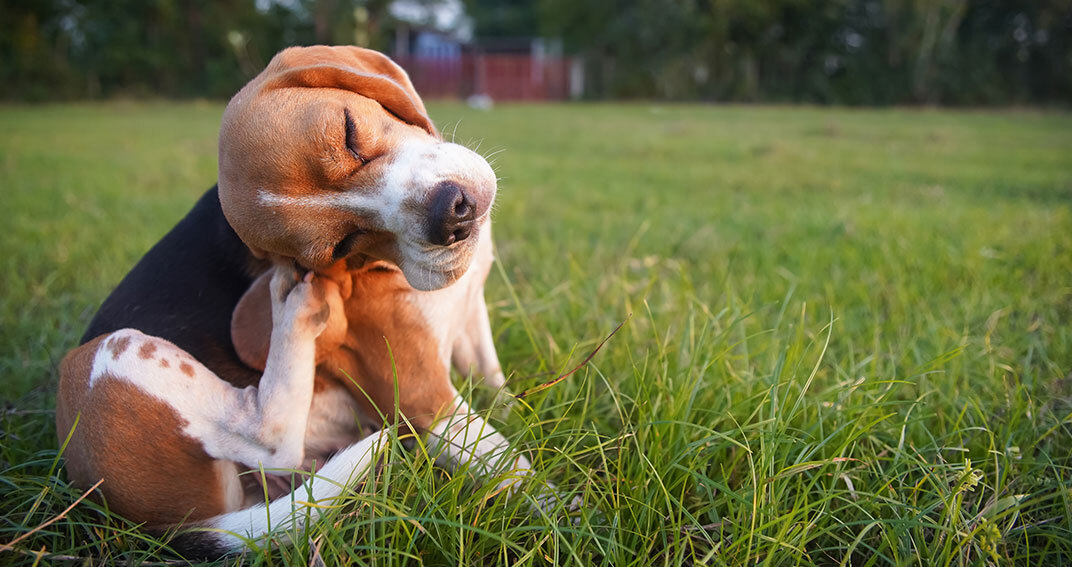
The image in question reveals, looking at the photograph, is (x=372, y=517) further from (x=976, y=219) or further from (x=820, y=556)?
(x=976, y=219)

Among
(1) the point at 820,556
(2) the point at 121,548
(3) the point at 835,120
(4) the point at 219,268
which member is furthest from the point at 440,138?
(3) the point at 835,120

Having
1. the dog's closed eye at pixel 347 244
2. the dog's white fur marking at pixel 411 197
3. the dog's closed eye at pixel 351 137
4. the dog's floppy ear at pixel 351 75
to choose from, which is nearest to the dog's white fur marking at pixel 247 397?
the dog's closed eye at pixel 347 244

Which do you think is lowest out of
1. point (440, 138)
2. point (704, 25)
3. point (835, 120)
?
point (835, 120)

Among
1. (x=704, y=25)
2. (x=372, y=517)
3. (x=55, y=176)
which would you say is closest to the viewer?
(x=372, y=517)

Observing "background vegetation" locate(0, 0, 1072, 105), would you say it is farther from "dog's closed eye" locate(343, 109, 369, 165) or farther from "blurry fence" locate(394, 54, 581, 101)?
"dog's closed eye" locate(343, 109, 369, 165)

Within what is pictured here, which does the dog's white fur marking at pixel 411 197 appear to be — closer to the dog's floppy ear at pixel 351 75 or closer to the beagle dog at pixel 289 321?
the beagle dog at pixel 289 321

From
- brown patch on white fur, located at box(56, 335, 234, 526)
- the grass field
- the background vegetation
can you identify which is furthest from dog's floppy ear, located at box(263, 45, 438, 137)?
the background vegetation

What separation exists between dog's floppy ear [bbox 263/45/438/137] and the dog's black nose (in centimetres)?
41

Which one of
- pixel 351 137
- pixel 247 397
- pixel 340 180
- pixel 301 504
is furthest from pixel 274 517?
pixel 351 137

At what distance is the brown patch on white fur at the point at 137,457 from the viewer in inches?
73.9

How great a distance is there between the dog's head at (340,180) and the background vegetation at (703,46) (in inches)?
981

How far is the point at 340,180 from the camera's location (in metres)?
1.89

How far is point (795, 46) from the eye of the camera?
2788cm

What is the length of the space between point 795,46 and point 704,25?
156 inches
